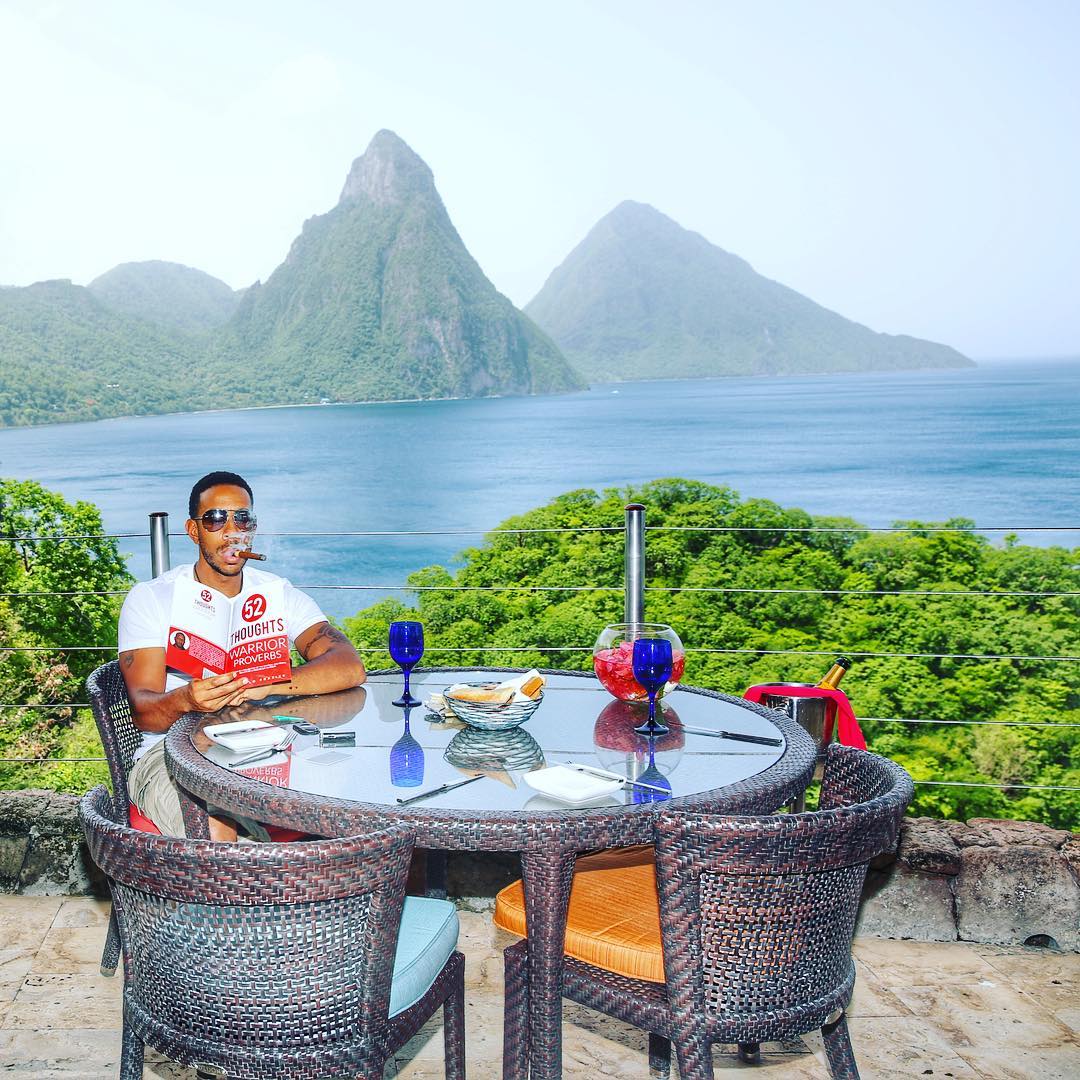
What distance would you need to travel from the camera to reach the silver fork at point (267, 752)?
2.04m

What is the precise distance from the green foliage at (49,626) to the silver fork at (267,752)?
931 cm

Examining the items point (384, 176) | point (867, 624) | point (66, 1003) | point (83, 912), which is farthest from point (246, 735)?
point (384, 176)

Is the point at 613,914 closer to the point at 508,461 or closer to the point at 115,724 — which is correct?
the point at 115,724

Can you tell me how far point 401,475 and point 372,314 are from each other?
19.9 metres

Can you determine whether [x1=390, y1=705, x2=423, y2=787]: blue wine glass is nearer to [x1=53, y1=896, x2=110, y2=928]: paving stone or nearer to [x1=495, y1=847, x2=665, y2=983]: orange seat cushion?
[x1=495, y1=847, x2=665, y2=983]: orange seat cushion

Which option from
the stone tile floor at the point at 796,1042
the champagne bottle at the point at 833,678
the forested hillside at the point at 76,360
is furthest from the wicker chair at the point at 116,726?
the forested hillside at the point at 76,360

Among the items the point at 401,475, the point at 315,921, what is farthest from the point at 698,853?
the point at 401,475

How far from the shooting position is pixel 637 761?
205 cm

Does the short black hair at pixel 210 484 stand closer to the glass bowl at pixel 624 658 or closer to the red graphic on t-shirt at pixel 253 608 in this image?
the red graphic on t-shirt at pixel 253 608

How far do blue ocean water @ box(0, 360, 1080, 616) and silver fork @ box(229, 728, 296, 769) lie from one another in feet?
90.8

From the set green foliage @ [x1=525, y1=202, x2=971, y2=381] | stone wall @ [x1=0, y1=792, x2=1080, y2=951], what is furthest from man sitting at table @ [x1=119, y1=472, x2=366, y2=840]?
green foliage @ [x1=525, y1=202, x2=971, y2=381]

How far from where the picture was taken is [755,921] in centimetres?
166

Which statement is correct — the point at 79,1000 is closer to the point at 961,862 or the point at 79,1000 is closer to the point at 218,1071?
the point at 218,1071

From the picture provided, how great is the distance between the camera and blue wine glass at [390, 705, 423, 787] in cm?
194
